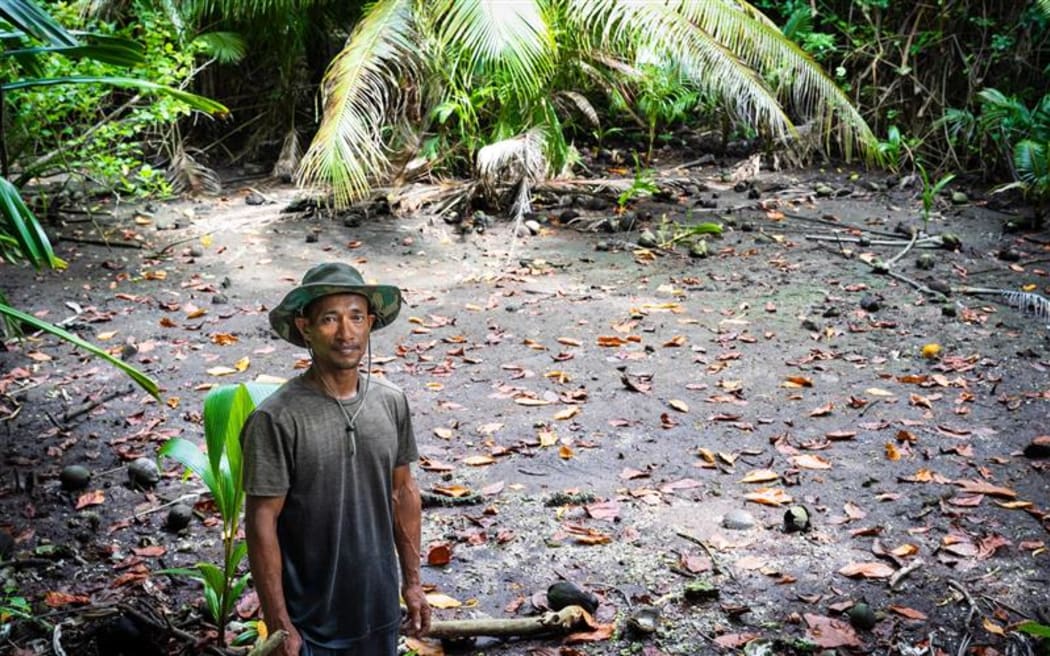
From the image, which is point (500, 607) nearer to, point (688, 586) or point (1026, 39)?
point (688, 586)

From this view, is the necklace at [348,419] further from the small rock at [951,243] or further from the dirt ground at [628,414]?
the small rock at [951,243]

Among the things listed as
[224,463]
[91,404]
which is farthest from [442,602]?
[91,404]

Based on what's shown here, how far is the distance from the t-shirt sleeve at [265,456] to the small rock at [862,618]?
187 centimetres

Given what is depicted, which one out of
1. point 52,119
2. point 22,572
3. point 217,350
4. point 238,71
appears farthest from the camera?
point 238,71

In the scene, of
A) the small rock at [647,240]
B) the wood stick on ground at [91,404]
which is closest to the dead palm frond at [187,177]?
the small rock at [647,240]

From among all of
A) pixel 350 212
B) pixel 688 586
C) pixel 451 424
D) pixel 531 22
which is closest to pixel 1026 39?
pixel 531 22

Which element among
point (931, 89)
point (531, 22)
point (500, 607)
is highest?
point (531, 22)

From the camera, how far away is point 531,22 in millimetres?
7309

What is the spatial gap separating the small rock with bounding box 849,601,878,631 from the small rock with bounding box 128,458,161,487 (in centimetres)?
268

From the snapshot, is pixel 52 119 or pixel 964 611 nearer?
pixel 964 611

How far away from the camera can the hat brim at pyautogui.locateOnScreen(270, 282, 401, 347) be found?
6.90 ft

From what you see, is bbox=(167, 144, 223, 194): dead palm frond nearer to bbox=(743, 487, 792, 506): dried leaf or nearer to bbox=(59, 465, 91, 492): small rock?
bbox=(59, 465, 91, 492): small rock

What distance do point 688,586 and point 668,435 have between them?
1288 millimetres

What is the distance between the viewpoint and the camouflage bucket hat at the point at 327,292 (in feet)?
6.88
